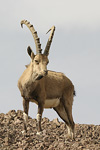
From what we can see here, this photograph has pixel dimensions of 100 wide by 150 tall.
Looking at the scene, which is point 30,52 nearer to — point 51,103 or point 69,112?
point 51,103

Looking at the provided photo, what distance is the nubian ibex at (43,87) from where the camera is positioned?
14031 millimetres

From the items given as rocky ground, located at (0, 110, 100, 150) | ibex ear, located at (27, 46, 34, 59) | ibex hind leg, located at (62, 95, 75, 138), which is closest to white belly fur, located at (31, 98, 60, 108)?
ibex hind leg, located at (62, 95, 75, 138)

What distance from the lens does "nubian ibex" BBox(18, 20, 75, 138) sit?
14.0 metres

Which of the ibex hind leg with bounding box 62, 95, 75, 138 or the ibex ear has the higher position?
the ibex ear

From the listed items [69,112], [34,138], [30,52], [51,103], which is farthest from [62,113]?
[30,52]

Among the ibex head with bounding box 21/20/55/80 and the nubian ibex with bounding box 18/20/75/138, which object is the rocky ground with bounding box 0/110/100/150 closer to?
the nubian ibex with bounding box 18/20/75/138

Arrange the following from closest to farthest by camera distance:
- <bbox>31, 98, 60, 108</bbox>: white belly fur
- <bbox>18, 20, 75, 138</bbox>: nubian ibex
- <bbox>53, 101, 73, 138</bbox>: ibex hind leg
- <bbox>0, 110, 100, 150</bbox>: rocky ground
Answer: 1. <bbox>0, 110, 100, 150</bbox>: rocky ground
2. <bbox>18, 20, 75, 138</bbox>: nubian ibex
3. <bbox>31, 98, 60, 108</bbox>: white belly fur
4. <bbox>53, 101, 73, 138</bbox>: ibex hind leg

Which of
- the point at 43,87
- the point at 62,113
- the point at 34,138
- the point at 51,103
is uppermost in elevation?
the point at 43,87

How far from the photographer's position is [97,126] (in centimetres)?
2016

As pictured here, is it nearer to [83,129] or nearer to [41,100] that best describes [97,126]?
[83,129]

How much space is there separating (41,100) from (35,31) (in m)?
2.51

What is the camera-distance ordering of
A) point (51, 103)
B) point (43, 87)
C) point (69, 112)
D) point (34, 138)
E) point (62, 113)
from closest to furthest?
point (34, 138) < point (43, 87) < point (51, 103) < point (69, 112) < point (62, 113)

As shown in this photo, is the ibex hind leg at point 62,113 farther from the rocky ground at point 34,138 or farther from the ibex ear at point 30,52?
the ibex ear at point 30,52

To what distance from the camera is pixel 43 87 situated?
1466 cm
